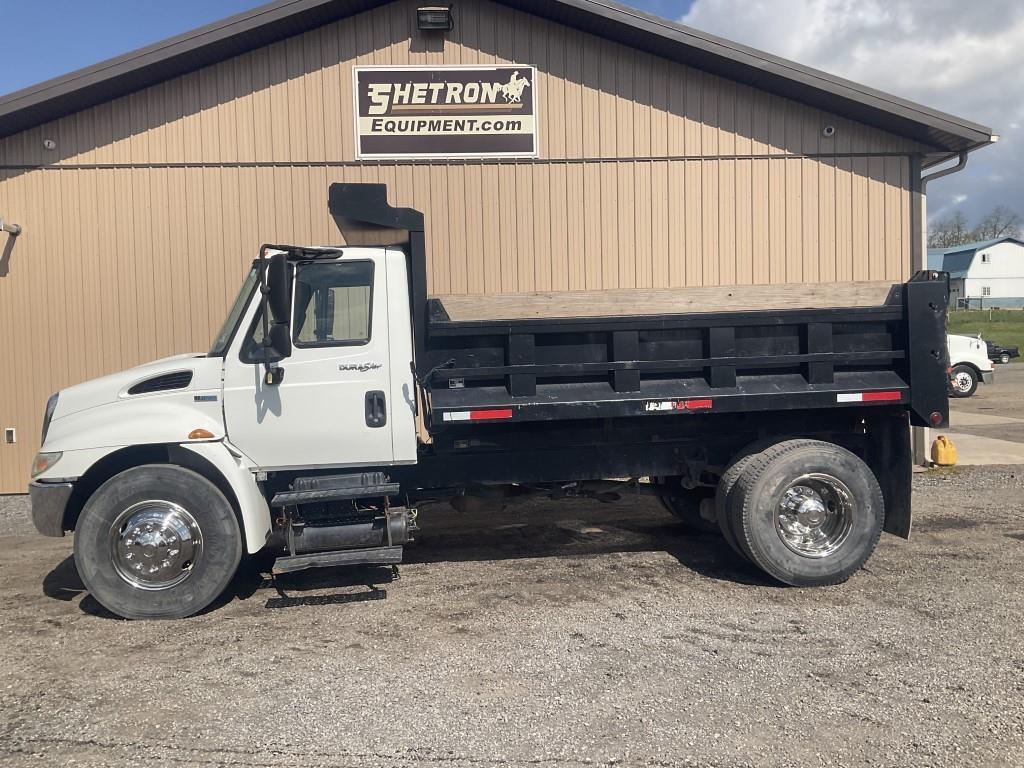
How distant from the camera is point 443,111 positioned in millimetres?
9641

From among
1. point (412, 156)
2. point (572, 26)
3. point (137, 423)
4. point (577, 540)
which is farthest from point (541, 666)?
point (572, 26)

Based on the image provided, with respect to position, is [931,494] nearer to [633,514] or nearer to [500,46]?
[633,514]

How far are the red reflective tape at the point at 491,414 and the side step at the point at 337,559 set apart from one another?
40.5 inches

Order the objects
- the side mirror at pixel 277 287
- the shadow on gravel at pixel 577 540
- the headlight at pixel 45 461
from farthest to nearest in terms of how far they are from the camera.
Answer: the shadow on gravel at pixel 577 540
the headlight at pixel 45 461
the side mirror at pixel 277 287

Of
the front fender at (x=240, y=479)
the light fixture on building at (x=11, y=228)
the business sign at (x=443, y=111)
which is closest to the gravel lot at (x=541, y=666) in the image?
the front fender at (x=240, y=479)

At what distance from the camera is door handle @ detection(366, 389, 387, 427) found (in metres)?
5.69

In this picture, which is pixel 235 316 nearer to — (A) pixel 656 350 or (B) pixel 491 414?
(B) pixel 491 414

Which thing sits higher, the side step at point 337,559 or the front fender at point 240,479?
the front fender at point 240,479

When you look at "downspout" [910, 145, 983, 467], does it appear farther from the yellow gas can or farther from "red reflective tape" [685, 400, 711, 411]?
"red reflective tape" [685, 400, 711, 411]

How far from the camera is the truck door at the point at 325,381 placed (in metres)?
5.60

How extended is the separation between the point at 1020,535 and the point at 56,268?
10.3 meters

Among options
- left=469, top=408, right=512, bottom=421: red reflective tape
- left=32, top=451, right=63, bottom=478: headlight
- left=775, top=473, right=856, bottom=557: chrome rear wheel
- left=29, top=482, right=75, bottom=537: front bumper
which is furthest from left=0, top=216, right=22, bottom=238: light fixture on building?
left=775, top=473, right=856, bottom=557: chrome rear wheel

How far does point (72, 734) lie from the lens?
391 cm

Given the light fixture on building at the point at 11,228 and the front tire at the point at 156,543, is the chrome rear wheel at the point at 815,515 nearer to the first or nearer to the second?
the front tire at the point at 156,543
